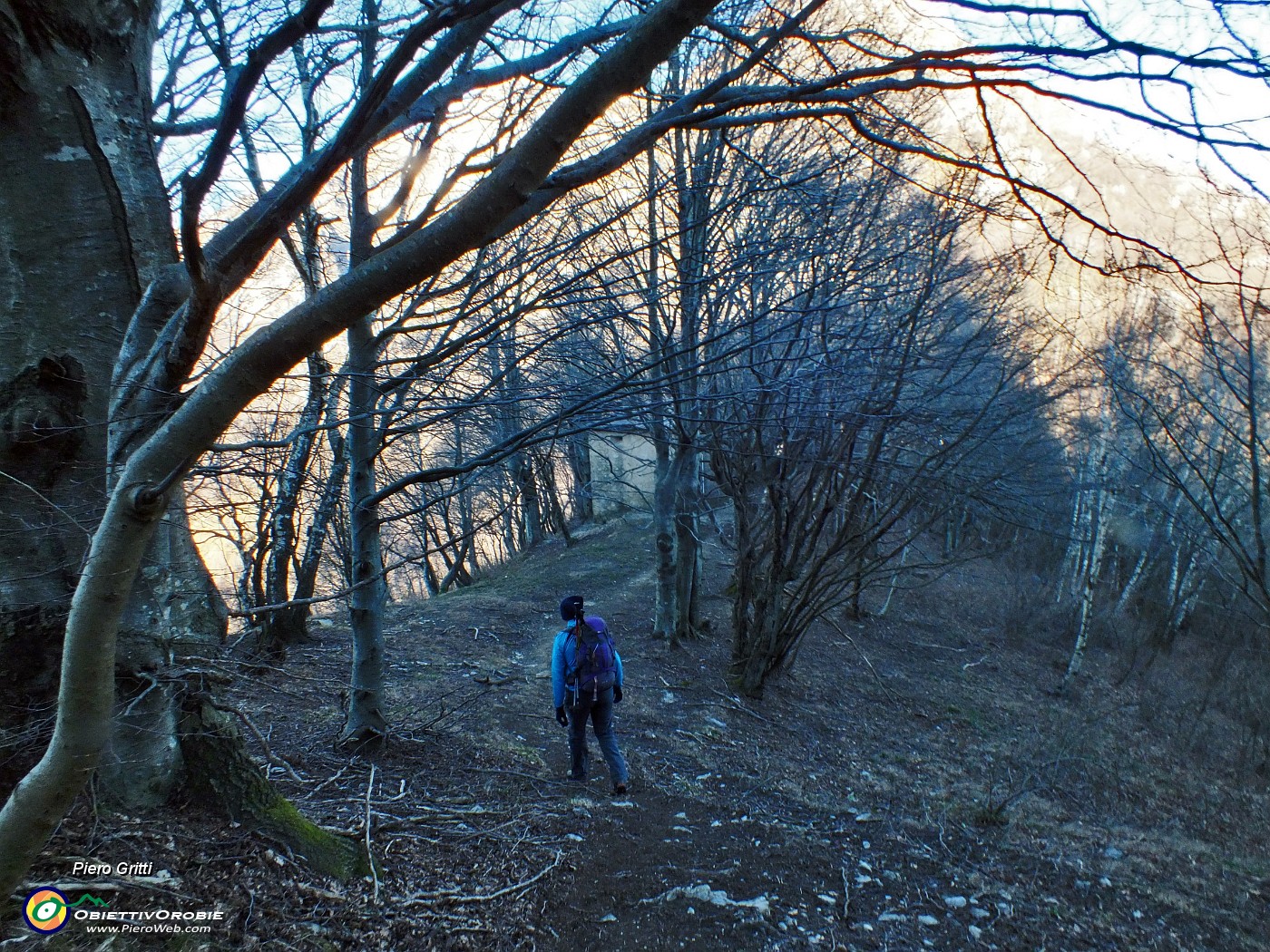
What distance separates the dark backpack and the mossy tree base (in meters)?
2.63

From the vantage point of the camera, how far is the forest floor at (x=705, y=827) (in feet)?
10.3

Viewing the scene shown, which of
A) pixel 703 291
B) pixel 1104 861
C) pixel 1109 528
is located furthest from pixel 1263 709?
pixel 703 291

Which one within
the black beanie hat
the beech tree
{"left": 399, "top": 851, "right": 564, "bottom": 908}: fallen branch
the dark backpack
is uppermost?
the beech tree

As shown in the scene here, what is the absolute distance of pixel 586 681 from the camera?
5.98 meters

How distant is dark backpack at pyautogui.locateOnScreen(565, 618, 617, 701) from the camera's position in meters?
5.98

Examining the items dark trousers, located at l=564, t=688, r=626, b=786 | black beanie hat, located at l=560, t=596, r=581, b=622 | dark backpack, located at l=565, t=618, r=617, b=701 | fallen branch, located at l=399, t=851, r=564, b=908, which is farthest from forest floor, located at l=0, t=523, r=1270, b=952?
black beanie hat, located at l=560, t=596, r=581, b=622

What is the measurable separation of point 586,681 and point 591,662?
0.49 feet

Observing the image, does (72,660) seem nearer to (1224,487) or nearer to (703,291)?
(703,291)

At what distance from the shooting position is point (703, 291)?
760cm

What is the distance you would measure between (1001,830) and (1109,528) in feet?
50.4

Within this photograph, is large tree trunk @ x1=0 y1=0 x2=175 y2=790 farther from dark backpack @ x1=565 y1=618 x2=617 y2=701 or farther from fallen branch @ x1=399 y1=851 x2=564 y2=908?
dark backpack @ x1=565 y1=618 x2=617 y2=701

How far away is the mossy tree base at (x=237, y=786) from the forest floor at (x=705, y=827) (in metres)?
0.10

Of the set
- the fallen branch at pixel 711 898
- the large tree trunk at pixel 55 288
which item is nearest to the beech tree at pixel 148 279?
the large tree trunk at pixel 55 288

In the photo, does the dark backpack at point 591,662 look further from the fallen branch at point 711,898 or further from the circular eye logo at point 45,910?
the circular eye logo at point 45,910
